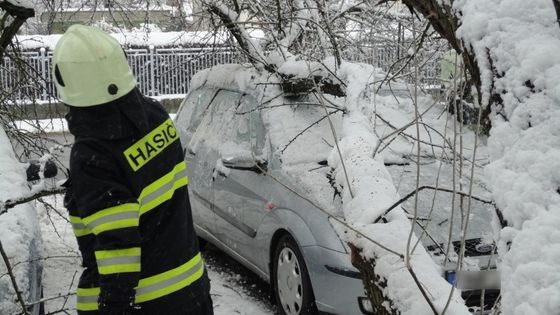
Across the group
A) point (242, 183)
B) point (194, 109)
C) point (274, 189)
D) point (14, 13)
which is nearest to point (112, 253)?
point (14, 13)

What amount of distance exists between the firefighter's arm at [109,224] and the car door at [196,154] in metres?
2.89

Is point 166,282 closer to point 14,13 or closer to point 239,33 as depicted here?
point 14,13

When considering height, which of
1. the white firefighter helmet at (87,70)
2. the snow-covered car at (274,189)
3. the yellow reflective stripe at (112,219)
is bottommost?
the snow-covered car at (274,189)

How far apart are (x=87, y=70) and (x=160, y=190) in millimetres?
502

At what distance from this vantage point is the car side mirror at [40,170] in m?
2.50

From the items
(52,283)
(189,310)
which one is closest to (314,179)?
(189,310)

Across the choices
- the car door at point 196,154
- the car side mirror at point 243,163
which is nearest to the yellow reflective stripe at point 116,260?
the car side mirror at point 243,163

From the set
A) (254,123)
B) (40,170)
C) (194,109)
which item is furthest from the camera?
(194,109)

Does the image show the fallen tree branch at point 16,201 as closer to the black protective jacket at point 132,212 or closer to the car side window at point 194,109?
the black protective jacket at point 132,212

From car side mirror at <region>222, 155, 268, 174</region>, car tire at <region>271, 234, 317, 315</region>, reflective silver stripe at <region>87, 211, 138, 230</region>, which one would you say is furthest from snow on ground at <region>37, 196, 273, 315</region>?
reflective silver stripe at <region>87, 211, 138, 230</region>

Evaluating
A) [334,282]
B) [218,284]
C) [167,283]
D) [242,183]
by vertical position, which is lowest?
[218,284]

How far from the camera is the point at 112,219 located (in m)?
2.10

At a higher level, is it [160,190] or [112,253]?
[160,190]

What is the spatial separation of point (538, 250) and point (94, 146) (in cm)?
152
